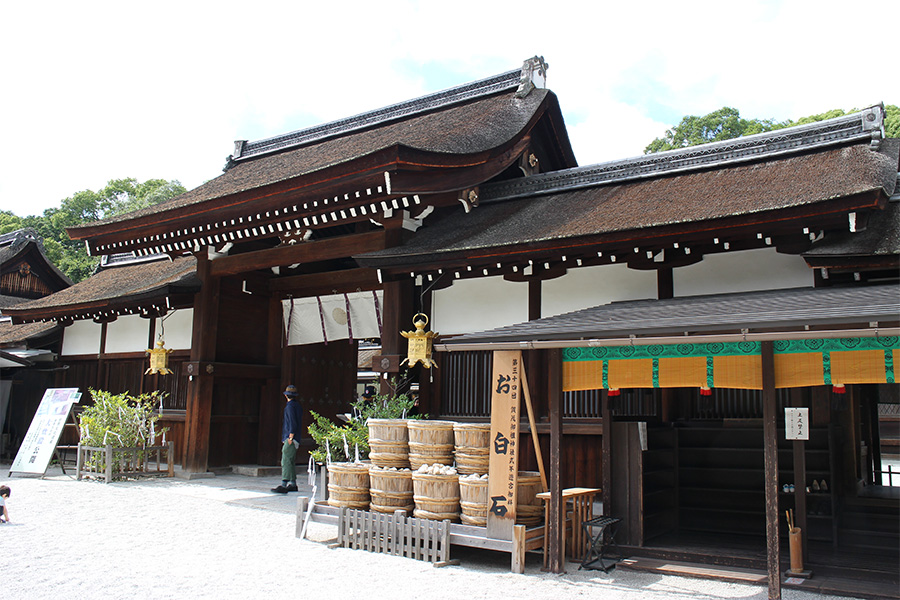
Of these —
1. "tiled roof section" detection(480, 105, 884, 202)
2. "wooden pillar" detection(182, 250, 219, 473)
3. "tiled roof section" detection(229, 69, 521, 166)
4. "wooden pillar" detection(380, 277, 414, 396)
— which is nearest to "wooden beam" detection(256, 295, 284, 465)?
"wooden pillar" detection(182, 250, 219, 473)

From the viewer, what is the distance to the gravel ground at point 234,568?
5.59m

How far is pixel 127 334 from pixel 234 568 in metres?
10.1

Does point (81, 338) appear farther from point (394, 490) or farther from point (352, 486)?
point (394, 490)

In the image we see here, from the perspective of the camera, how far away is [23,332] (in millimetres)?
16859

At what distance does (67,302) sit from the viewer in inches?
583

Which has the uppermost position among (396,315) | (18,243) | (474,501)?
(18,243)

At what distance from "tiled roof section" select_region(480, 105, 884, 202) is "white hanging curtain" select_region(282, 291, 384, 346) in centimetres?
269

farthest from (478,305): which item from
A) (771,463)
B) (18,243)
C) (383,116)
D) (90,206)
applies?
(90,206)

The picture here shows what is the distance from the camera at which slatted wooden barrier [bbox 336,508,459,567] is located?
6.70 m

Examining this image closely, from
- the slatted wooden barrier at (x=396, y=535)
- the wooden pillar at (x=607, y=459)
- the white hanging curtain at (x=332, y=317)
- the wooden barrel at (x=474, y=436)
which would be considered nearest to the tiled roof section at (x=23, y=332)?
the white hanging curtain at (x=332, y=317)

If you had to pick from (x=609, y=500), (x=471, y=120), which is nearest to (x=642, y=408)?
(x=609, y=500)

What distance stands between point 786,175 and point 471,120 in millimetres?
5311

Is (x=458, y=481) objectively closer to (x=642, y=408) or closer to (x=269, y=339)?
(x=642, y=408)

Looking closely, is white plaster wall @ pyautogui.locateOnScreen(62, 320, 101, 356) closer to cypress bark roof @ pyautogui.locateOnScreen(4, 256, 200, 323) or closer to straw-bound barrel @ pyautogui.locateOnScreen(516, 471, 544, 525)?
cypress bark roof @ pyautogui.locateOnScreen(4, 256, 200, 323)
